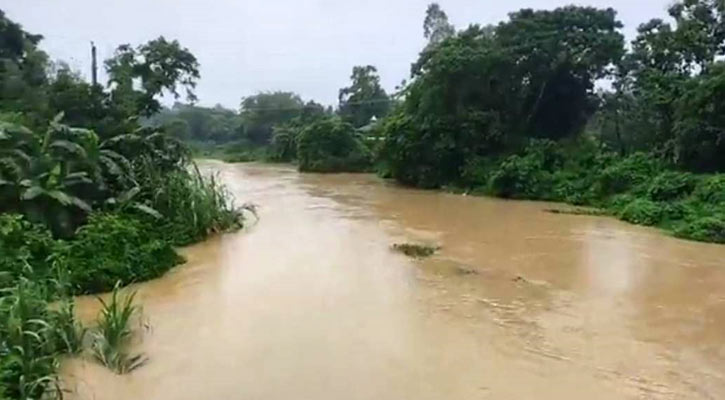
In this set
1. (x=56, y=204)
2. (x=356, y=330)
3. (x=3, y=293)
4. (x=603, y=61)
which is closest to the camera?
(x=3, y=293)

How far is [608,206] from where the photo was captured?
60.1 feet

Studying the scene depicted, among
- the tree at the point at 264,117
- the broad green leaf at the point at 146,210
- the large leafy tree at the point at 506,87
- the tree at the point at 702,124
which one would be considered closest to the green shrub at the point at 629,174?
the tree at the point at 702,124

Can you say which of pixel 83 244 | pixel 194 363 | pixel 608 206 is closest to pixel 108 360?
pixel 194 363

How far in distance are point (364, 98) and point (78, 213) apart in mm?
37425

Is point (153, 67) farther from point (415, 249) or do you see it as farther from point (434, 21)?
point (434, 21)

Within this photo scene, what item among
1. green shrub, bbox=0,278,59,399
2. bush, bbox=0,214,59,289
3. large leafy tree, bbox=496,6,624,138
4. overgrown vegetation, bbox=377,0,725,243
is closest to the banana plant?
bush, bbox=0,214,59,289

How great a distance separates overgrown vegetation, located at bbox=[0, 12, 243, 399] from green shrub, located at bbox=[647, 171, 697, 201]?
10178mm

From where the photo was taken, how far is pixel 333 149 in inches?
1412

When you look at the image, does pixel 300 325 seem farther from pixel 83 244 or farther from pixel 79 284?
pixel 83 244

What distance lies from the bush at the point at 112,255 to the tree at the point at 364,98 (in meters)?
36.5

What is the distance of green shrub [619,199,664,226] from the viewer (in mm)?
15398

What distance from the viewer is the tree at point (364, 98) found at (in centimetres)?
4703

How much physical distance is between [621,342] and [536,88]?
1851 centimetres

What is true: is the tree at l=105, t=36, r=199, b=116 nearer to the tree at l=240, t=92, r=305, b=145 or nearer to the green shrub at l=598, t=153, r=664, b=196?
the green shrub at l=598, t=153, r=664, b=196
